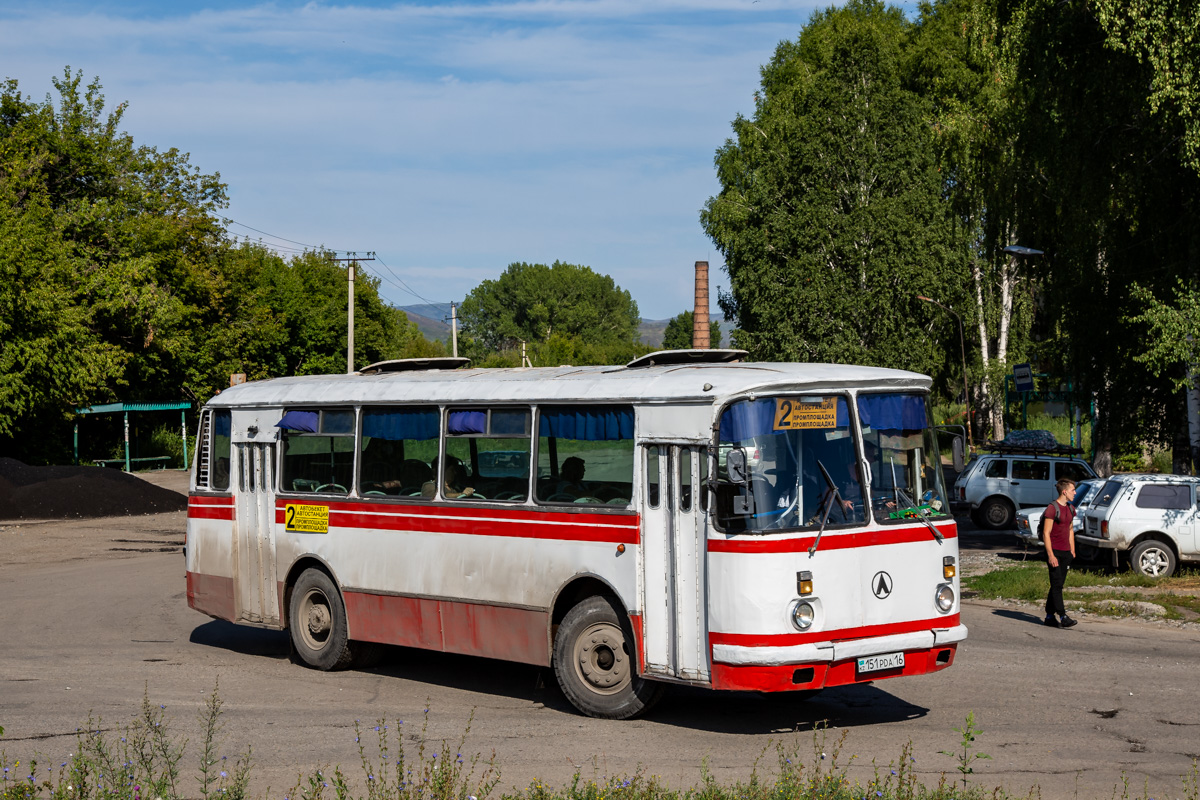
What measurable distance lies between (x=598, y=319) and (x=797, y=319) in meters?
122

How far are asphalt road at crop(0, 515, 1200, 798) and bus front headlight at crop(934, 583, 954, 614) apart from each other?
3.00 feet

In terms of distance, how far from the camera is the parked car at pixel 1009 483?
3067 centimetres

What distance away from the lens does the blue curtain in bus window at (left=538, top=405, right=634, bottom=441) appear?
392 inches

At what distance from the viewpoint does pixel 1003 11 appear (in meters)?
26.5

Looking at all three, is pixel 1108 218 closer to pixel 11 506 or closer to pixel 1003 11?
pixel 1003 11

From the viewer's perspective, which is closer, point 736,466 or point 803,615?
point 736,466

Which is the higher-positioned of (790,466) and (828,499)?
(790,466)

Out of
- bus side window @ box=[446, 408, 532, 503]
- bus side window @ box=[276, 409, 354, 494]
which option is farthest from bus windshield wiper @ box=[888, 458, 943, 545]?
bus side window @ box=[276, 409, 354, 494]

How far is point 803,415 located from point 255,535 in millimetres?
6592

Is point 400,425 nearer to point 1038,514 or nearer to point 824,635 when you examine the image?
point 824,635

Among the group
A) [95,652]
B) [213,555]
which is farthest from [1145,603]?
[95,652]

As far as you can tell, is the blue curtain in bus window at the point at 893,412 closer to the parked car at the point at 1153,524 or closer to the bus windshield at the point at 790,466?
the bus windshield at the point at 790,466

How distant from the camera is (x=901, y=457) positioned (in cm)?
966

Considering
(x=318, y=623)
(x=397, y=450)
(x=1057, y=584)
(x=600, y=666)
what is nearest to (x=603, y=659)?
(x=600, y=666)
